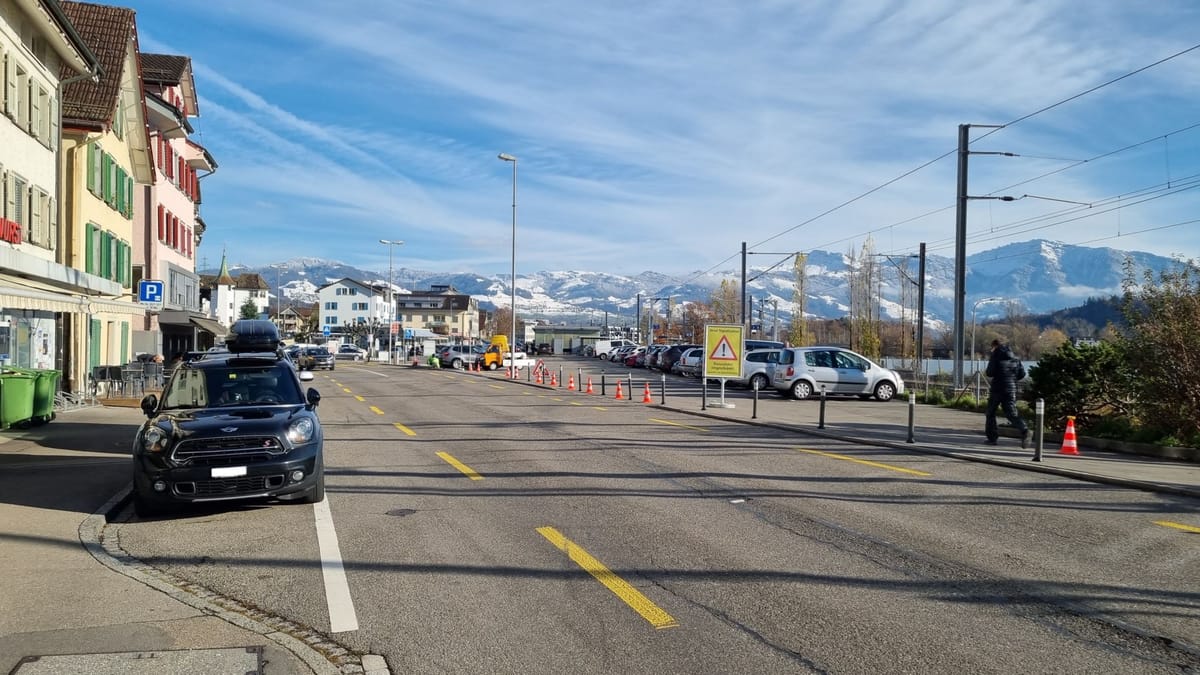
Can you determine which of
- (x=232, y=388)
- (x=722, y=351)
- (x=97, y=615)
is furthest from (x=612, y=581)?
(x=722, y=351)

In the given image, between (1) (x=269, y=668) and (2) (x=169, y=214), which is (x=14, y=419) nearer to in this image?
(1) (x=269, y=668)

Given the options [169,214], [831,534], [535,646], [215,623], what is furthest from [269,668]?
[169,214]

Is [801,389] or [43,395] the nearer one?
[43,395]

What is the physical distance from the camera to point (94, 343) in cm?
2755

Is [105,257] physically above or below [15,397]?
above

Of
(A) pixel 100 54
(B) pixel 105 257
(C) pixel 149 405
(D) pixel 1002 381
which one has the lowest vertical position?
(C) pixel 149 405

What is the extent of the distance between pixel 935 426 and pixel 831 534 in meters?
13.4

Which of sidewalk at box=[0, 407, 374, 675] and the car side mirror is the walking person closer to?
the car side mirror

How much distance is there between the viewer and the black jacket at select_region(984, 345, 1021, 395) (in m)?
16.2

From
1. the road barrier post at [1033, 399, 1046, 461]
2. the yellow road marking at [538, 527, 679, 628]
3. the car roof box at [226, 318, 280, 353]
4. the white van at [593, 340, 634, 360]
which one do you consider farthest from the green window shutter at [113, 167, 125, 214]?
A: the white van at [593, 340, 634, 360]

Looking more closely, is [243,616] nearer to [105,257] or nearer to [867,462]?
[867,462]

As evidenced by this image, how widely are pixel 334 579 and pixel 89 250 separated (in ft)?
77.0

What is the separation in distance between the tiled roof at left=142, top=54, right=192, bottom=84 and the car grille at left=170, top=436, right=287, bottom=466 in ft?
110

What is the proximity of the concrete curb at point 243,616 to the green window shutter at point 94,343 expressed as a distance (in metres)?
21.0
